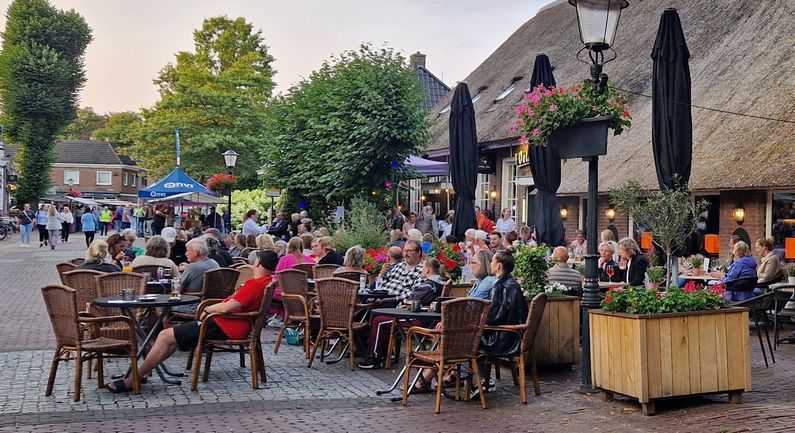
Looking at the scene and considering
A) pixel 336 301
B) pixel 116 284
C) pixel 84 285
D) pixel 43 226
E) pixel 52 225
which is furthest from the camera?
pixel 43 226

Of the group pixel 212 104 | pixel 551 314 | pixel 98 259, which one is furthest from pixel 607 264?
pixel 212 104

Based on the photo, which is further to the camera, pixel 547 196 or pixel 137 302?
pixel 547 196

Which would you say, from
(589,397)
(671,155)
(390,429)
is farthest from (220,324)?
(671,155)

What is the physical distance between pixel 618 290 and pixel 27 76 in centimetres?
5295

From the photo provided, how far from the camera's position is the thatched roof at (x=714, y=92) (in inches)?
666

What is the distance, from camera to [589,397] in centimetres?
861

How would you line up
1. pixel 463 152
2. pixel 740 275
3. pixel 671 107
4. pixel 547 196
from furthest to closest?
pixel 463 152
pixel 547 196
pixel 671 107
pixel 740 275

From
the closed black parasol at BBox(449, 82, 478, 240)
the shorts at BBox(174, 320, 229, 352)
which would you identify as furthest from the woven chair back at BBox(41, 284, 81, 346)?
the closed black parasol at BBox(449, 82, 478, 240)

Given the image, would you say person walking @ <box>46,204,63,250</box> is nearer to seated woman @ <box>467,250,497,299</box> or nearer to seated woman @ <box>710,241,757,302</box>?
seated woman @ <box>710,241,757,302</box>

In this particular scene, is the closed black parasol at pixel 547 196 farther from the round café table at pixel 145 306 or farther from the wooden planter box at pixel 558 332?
the round café table at pixel 145 306

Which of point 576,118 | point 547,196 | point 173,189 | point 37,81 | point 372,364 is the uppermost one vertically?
point 37,81

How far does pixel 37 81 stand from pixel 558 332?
5164cm

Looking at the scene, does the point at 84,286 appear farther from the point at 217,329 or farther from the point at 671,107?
the point at 671,107

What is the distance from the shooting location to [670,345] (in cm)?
784
